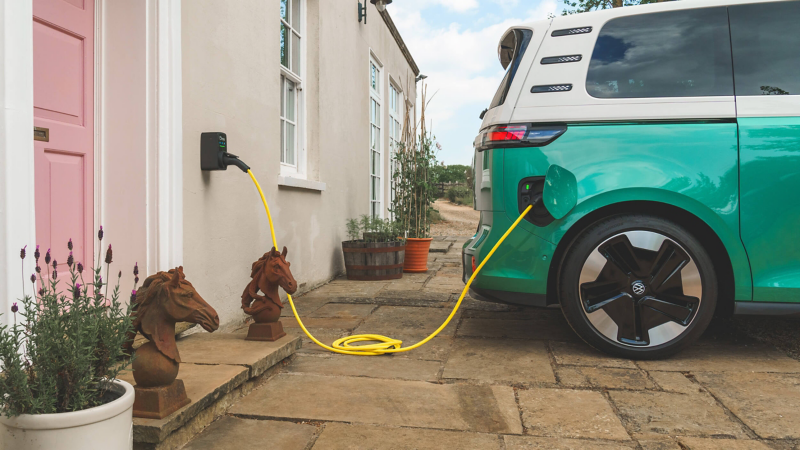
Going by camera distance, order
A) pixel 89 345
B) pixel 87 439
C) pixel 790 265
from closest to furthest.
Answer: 1. pixel 87 439
2. pixel 89 345
3. pixel 790 265

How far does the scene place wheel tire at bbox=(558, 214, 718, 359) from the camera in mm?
2717

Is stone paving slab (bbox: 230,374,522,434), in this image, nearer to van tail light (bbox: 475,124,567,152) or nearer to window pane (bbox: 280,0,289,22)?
van tail light (bbox: 475,124,567,152)

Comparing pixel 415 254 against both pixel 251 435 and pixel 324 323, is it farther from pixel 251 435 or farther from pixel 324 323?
pixel 251 435

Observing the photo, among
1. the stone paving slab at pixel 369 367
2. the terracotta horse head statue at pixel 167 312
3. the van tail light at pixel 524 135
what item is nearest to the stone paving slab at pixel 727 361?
the stone paving slab at pixel 369 367

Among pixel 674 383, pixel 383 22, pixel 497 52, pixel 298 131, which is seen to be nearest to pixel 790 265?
pixel 674 383

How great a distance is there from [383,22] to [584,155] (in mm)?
6355

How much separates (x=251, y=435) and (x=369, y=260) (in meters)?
3.83

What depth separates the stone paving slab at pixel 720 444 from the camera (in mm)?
1811

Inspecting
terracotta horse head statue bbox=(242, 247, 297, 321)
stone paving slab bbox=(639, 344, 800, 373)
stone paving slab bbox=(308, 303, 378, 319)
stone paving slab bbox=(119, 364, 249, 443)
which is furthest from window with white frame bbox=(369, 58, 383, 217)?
stone paving slab bbox=(119, 364, 249, 443)

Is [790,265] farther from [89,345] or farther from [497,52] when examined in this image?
[89,345]

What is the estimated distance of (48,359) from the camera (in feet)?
4.74

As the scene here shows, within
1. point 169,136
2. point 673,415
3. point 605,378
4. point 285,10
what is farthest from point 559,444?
point 285,10

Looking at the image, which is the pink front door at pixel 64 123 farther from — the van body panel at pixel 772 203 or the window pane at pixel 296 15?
the van body panel at pixel 772 203

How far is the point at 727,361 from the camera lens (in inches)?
111
